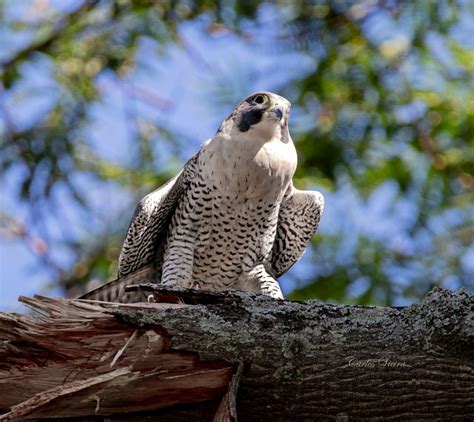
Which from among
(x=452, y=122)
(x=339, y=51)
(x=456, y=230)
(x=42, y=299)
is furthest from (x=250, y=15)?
(x=42, y=299)

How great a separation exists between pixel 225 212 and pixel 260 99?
0.78 m

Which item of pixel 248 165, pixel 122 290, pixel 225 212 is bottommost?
pixel 122 290

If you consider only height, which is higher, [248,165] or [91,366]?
[248,165]

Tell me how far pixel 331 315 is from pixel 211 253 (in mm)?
2734

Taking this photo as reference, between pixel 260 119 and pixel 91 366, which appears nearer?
pixel 91 366

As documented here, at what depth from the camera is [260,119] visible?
6926mm

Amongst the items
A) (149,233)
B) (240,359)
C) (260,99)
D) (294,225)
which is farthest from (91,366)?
(294,225)

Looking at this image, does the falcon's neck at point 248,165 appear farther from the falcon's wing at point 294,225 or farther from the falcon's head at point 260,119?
the falcon's wing at point 294,225

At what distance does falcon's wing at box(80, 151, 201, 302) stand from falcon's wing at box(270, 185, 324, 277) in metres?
0.73

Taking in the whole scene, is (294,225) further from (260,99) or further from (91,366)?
(91,366)

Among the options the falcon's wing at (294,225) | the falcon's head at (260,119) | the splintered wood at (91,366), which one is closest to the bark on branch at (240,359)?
the splintered wood at (91,366)

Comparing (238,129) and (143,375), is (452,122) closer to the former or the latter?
(238,129)

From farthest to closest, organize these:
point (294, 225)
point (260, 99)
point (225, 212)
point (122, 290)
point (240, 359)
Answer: point (294, 225) < point (260, 99) < point (225, 212) < point (122, 290) < point (240, 359)

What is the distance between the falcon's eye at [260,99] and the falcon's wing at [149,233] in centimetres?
52
